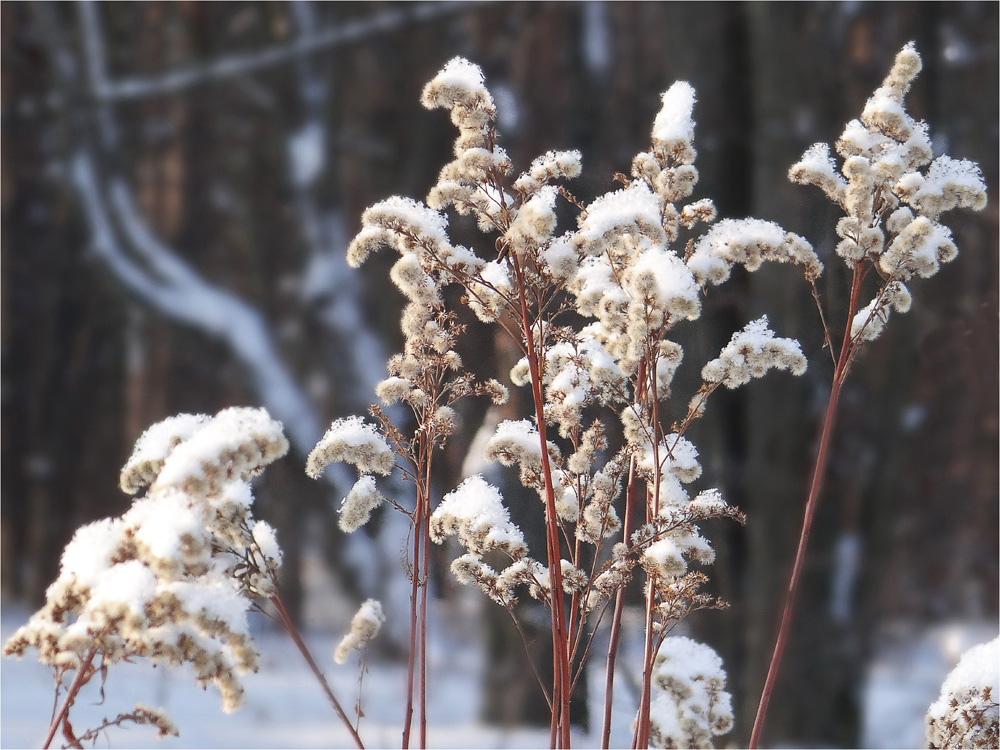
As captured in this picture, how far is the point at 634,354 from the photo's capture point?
0.45 metres

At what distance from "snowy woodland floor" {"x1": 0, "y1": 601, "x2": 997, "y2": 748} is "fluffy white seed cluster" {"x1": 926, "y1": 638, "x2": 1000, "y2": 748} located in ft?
2.38

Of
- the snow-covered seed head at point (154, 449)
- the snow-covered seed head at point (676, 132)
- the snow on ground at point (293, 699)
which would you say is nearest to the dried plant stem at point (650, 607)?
Result: the snow-covered seed head at point (676, 132)

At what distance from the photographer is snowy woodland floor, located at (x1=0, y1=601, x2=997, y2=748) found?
131 cm

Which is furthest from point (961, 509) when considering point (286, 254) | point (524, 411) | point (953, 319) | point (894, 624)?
point (286, 254)

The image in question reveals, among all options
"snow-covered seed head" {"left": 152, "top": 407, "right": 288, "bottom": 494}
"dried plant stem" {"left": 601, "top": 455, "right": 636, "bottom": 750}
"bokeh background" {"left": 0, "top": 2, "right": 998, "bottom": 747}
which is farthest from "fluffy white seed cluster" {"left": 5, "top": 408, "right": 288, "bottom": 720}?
"bokeh background" {"left": 0, "top": 2, "right": 998, "bottom": 747}

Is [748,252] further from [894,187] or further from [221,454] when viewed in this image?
[221,454]

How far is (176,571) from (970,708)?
1.50 ft

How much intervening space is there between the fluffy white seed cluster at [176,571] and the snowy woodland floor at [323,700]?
29.7 inches

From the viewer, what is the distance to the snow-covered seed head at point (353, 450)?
48 cm

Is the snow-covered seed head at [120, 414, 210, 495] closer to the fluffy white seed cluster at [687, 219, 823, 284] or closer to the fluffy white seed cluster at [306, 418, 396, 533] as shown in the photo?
the fluffy white seed cluster at [306, 418, 396, 533]

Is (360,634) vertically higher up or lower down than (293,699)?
higher up

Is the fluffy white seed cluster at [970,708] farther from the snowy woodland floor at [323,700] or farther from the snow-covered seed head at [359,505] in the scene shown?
the snowy woodland floor at [323,700]

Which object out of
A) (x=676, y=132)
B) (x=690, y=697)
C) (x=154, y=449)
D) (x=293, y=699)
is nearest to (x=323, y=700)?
(x=293, y=699)

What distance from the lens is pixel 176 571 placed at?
362 mm
